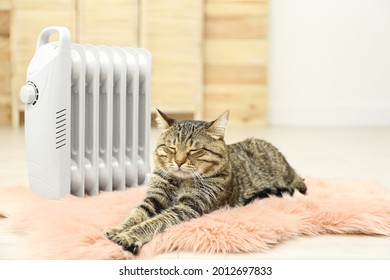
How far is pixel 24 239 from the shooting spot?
1560mm

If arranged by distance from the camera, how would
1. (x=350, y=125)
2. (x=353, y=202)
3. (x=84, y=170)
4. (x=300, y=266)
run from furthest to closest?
(x=350, y=125)
(x=84, y=170)
(x=353, y=202)
(x=300, y=266)

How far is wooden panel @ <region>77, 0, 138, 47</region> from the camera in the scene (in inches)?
160

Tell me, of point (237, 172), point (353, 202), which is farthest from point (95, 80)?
point (353, 202)

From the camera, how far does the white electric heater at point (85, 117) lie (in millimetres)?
1899

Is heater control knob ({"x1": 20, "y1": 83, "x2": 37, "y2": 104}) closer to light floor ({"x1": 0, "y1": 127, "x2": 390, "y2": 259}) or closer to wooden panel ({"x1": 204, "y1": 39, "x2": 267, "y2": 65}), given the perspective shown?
light floor ({"x1": 0, "y1": 127, "x2": 390, "y2": 259})

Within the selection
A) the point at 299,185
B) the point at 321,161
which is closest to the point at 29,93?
the point at 299,185

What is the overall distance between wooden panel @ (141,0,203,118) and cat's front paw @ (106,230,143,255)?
2.72 m

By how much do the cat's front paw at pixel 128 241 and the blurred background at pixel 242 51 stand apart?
108 inches

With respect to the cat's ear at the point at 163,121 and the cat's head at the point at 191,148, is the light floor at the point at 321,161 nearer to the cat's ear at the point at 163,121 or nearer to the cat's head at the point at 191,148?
the cat's head at the point at 191,148

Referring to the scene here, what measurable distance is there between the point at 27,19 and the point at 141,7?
757 millimetres

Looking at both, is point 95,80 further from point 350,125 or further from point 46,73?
point 350,125

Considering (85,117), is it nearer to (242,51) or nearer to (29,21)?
(29,21)

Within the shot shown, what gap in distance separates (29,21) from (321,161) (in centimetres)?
223

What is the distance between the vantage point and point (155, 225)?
5.01 ft
